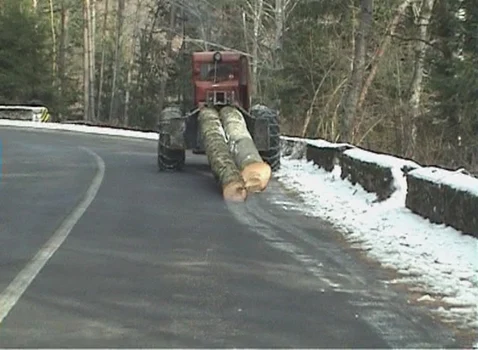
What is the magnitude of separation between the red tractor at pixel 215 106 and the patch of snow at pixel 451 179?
6806mm

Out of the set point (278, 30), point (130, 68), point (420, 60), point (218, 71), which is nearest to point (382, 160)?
point (218, 71)

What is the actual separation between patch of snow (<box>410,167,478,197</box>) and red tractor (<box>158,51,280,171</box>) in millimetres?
6806

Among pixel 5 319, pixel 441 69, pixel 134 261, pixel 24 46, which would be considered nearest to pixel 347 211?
pixel 134 261

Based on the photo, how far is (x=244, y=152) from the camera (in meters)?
16.2

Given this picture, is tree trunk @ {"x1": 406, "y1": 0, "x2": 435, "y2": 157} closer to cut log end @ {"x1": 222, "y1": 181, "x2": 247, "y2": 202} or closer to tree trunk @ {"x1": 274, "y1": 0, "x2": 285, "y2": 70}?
tree trunk @ {"x1": 274, "y1": 0, "x2": 285, "y2": 70}

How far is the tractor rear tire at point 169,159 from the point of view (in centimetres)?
1909

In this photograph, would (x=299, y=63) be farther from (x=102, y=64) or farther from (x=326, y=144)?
(x=102, y=64)

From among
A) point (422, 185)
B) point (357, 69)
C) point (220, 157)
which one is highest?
point (357, 69)

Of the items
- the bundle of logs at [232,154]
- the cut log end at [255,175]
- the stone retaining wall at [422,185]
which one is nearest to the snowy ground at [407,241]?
the stone retaining wall at [422,185]

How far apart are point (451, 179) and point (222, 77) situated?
9903mm

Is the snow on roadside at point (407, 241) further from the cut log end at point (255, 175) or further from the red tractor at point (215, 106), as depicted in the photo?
the red tractor at point (215, 106)

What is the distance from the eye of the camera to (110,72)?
64.9 metres

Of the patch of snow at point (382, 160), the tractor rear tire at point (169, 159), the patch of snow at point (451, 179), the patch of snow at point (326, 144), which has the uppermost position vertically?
the patch of snow at point (451, 179)

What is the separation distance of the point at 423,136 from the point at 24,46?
32533 millimetres
